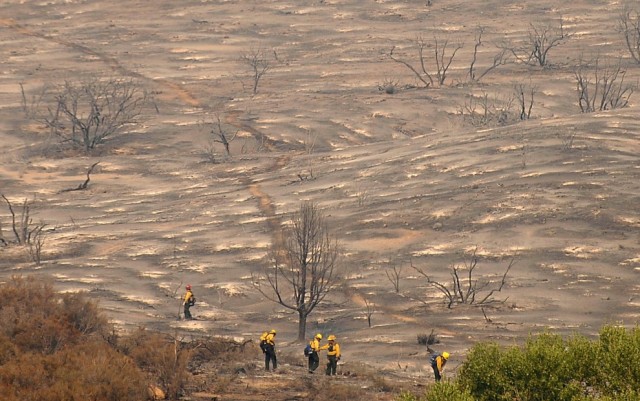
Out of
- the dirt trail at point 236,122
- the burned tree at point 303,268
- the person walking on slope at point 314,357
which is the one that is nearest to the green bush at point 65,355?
the person walking on slope at point 314,357

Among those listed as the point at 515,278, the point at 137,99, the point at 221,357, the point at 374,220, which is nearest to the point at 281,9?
the point at 137,99

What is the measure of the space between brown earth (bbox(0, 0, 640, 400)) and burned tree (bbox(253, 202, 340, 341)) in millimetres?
584

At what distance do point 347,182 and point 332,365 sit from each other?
1783 centimetres

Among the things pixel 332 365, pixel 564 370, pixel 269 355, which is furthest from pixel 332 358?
pixel 564 370

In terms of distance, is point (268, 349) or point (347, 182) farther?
A: point (347, 182)

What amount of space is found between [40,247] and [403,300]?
12.4 m

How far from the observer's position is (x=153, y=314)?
31.2 meters

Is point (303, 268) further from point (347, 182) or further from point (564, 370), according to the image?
point (564, 370)

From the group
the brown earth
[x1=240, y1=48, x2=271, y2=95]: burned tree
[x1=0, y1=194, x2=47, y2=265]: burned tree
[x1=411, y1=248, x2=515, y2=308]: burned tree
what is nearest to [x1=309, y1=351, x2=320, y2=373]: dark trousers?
the brown earth

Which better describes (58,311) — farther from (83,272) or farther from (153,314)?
(83,272)

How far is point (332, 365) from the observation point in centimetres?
2452

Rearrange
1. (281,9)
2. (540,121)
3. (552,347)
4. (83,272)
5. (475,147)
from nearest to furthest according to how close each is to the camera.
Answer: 1. (552,347)
2. (83,272)
3. (475,147)
4. (540,121)
5. (281,9)

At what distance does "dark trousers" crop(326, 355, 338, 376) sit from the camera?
961 inches

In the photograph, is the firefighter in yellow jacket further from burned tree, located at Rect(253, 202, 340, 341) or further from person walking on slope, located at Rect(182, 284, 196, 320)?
person walking on slope, located at Rect(182, 284, 196, 320)
